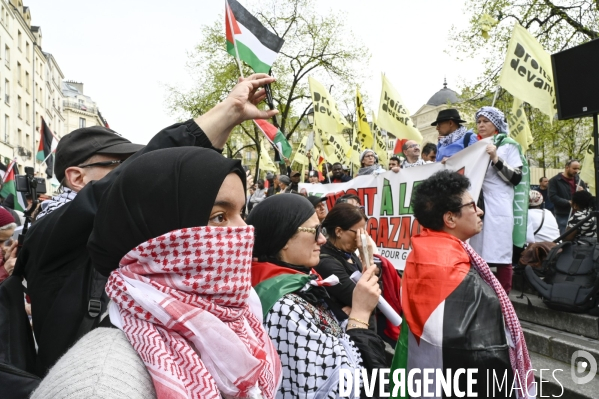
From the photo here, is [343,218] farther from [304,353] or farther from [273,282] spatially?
[304,353]

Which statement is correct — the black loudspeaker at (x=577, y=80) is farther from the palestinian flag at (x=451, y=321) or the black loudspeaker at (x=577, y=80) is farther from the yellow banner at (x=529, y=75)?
the palestinian flag at (x=451, y=321)

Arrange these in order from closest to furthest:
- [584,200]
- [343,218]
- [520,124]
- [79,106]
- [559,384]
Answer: [343,218] → [559,384] → [520,124] → [584,200] → [79,106]

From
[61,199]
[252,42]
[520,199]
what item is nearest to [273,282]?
[61,199]

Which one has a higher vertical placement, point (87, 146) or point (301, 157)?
point (301, 157)

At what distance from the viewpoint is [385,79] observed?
7871mm

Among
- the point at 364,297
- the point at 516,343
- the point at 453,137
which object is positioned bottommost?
the point at 516,343

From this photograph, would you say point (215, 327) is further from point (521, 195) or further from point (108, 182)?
point (521, 195)

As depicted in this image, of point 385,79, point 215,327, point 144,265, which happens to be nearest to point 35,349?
point 144,265

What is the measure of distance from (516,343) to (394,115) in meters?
5.55

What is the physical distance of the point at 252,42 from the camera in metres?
4.28

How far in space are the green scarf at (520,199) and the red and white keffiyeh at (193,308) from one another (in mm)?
4424

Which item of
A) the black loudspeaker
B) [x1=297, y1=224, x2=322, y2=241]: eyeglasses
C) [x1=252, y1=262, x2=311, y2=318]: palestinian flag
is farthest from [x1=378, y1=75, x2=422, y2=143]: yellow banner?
[x1=252, y1=262, x2=311, y2=318]: palestinian flag

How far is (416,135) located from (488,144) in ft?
8.61

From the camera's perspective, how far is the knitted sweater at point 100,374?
0.90 meters
